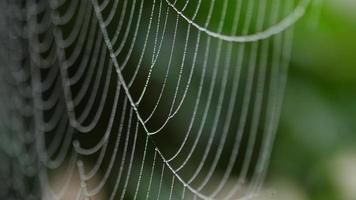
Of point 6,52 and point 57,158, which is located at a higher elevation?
point 6,52

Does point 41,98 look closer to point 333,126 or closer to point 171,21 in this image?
point 171,21

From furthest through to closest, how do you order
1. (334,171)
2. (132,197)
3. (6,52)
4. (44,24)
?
(6,52), (44,24), (132,197), (334,171)

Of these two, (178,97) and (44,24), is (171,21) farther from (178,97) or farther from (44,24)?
(44,24)

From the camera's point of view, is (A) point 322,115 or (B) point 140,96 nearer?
(A) point 322,115

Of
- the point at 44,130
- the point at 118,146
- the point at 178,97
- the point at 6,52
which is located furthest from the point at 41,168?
the point at 178,97

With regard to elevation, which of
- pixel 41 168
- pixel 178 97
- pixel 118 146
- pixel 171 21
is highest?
pixel 171 21

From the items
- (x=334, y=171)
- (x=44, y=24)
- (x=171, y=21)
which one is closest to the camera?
(x=334, y=171)

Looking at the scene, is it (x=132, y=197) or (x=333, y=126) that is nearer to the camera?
(x=333, y=126)

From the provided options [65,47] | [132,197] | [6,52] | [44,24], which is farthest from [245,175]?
[6,52]
